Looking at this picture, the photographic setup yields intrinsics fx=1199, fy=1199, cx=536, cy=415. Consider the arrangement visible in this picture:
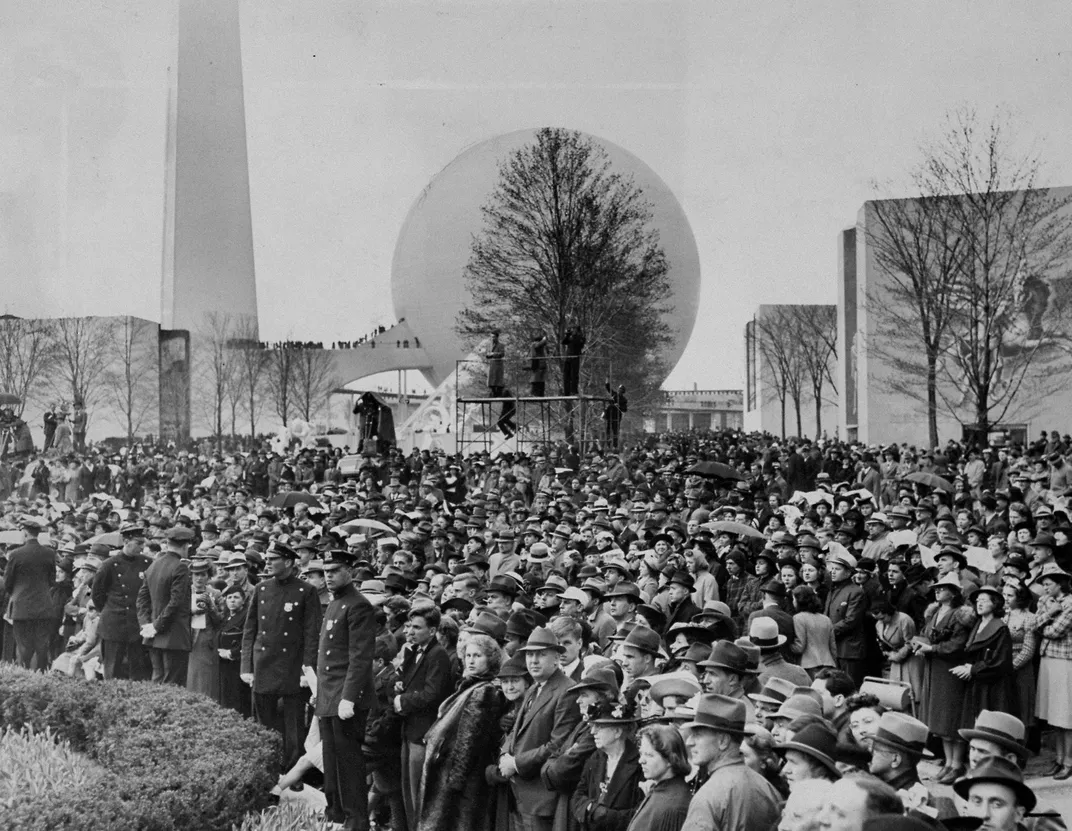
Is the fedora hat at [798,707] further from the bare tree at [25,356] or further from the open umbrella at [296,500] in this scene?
the bare tree at [25,356]

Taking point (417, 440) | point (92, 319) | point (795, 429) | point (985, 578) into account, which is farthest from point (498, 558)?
point (795, 429)

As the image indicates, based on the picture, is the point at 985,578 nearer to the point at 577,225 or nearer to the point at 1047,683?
the point at 1047,683

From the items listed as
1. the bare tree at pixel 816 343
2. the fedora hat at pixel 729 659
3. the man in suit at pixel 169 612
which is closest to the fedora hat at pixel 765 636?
the fedora hat at pixel 729 659

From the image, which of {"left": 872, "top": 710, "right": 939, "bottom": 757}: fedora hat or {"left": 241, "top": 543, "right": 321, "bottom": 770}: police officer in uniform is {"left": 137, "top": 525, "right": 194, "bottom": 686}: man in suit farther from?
{"left": 872, "top": 710, "right": 939, "bottom": 757}: fedora hat

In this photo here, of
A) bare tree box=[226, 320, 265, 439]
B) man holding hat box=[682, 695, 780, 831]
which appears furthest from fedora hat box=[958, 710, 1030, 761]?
bare tree box=[226, 320, 265, 439]

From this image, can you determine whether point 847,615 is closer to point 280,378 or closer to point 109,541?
point 109,541

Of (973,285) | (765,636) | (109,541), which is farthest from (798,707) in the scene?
(973,285)

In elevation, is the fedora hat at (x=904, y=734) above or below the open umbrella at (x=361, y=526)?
below
